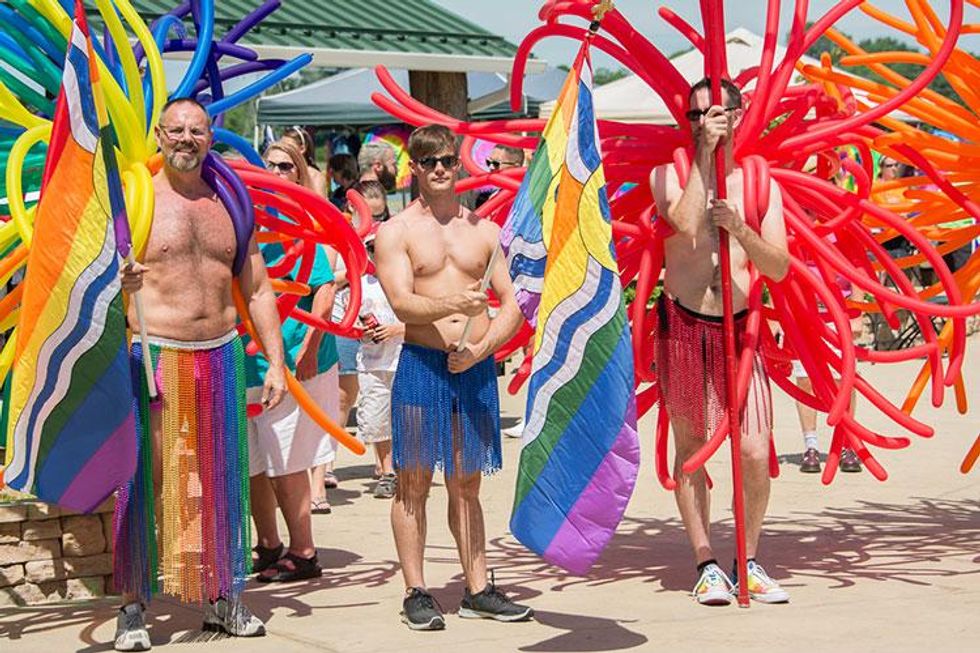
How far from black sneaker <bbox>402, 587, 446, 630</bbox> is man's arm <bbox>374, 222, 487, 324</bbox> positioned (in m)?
0.97

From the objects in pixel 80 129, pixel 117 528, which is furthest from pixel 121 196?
pixel 117 528

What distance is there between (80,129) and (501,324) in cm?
160

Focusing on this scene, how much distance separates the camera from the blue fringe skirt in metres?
6.21

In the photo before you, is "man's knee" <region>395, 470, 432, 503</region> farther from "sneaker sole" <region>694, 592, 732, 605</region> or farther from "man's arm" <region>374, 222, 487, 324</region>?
"sneaker sole" <region>694, 592, 732, 605</region>

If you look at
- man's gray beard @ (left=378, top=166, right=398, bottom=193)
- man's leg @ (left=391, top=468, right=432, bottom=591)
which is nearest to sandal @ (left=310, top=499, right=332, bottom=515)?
man's gray beard @ (left=378, top=166, right=398, bottom=193)

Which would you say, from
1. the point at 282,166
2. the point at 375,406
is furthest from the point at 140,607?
the point at 375,406

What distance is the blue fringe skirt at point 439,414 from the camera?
6.21 metres

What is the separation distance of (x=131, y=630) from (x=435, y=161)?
1932 mm

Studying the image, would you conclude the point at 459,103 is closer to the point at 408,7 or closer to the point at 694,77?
the point at 408,7

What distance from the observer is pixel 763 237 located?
634cm

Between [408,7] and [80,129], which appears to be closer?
[80,129]

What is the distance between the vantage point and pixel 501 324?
20.1 ft

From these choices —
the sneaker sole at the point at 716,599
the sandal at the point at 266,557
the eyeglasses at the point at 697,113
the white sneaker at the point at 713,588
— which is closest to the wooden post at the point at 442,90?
the sandal at the point at 266,557

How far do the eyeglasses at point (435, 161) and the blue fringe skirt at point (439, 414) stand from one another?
647mm
